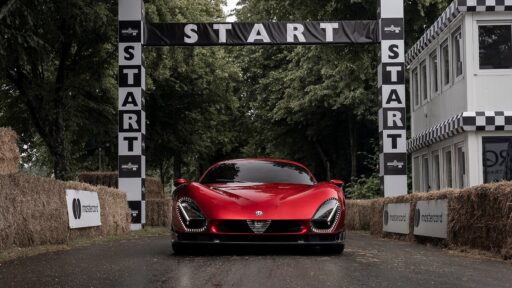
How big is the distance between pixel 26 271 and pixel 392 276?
12.4ft

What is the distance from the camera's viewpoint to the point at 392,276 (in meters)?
7.25

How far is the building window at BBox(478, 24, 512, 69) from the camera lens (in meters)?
17.9

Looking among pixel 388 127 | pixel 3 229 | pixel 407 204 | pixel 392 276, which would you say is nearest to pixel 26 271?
pixel 3 229

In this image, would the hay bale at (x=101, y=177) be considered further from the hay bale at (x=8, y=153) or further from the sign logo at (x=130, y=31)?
the hay bale at (x=8, y=153)

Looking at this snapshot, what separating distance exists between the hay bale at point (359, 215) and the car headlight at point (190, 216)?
11.9 meters

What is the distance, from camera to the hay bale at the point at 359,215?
21203 millimetres

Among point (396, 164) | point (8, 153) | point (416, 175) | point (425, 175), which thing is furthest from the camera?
point (416, 175)

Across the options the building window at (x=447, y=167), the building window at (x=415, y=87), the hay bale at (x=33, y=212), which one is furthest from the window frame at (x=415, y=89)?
the hay bale at (x=33, y=212)

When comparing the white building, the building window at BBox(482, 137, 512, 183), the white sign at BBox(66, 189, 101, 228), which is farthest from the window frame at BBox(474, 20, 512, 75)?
the white sign at BBox(66, 189, 101, 228)

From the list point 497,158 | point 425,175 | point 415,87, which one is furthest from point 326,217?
point 415,87

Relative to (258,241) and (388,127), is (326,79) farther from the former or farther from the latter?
(258,241)

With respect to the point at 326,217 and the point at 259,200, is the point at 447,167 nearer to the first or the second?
the point at 326,217

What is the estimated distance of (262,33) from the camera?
2019 centimetres

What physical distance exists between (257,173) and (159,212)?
62.4 ft
